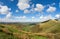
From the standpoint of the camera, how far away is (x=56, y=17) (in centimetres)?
310

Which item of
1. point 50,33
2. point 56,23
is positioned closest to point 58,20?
point 56,23

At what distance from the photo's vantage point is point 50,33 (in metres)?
3.07

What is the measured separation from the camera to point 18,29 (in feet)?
10.0

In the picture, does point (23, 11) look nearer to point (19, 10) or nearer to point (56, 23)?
point (19, 10)

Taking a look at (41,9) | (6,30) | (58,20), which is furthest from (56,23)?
(6,30)

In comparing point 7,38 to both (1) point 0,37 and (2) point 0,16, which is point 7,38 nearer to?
(1) point 0,37

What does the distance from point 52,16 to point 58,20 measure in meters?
0.13

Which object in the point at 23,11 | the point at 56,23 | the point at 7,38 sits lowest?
the point at 7,38

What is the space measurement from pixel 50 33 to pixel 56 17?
30 centimetres

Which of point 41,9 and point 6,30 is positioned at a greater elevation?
point 41,9

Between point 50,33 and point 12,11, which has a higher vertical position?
point 12,11

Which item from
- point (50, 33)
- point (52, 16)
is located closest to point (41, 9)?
point (52, 16)

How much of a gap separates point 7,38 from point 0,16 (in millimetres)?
400

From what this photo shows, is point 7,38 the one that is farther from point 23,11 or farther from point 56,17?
point 56,17
